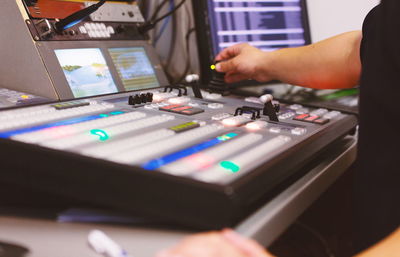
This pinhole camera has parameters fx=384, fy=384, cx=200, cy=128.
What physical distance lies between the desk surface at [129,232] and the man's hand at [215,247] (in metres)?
0.06

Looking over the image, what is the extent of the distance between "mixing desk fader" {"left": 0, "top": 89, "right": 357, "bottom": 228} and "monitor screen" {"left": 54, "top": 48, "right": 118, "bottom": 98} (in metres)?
0.15

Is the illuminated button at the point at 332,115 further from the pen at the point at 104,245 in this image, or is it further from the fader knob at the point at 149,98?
the pen at the point at 104,245

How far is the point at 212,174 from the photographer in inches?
17.1

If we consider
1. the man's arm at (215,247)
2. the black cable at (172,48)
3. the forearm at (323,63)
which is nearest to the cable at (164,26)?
the black cable at (172,48)

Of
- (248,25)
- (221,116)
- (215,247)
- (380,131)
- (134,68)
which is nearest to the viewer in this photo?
(215,247)

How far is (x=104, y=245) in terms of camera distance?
405 mm


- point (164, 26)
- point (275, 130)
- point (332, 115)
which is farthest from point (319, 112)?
point (164, 26)

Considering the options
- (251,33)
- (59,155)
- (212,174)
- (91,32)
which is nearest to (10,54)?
(91,32)

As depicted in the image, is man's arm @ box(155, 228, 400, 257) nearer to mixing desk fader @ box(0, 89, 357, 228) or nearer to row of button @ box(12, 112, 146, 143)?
mixing desk fader @ box(0, 89, 357, 228)

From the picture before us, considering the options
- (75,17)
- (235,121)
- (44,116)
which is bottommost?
(235,121)

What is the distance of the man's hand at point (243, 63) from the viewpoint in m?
1.06

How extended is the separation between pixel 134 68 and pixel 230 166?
63 cm

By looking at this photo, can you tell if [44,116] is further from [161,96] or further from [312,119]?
[312,119]

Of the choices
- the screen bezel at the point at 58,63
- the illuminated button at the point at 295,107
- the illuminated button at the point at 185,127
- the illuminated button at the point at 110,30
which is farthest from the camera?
the illuminated button at the point at 110,30
